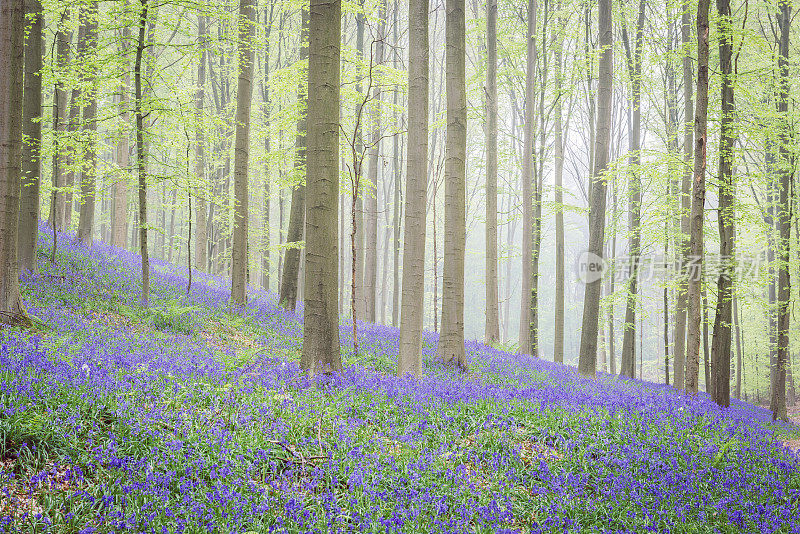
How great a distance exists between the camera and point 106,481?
337 centimetres

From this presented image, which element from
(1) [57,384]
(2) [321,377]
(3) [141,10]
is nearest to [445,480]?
(2) [321,377]

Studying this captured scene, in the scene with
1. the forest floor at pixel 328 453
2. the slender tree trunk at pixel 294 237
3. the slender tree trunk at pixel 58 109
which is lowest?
the forest floor at pixel 328 453

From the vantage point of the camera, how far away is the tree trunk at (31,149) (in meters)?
9.54

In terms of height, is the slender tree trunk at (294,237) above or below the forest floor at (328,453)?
above

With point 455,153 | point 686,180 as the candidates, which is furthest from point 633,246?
point 455,153

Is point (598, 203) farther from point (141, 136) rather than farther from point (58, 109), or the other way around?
point (58, 109)

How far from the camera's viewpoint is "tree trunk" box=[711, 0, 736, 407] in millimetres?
9844

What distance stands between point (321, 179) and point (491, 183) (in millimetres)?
9669

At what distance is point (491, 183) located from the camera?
14828mm

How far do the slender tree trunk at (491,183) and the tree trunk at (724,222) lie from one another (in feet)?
19.4

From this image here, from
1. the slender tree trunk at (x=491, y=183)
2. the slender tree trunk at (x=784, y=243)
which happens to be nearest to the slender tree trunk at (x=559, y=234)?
the slender tree trunk at (x=491, y=183)

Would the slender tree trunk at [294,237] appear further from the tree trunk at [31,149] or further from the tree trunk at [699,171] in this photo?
the tree trunk at [699,171]

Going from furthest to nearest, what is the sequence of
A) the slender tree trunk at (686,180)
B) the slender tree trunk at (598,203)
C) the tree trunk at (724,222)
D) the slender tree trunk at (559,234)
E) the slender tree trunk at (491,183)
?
the slender tree trunk at (559,234), the slender tree trunk at (491,183), the slender tree trunk at (686,180), the slender tree trunk at (598,203), the tree trunk at (724,222)

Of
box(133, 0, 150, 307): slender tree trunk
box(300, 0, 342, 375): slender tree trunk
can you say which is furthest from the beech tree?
box(133, 0, 150, 307): slender tree trunk
